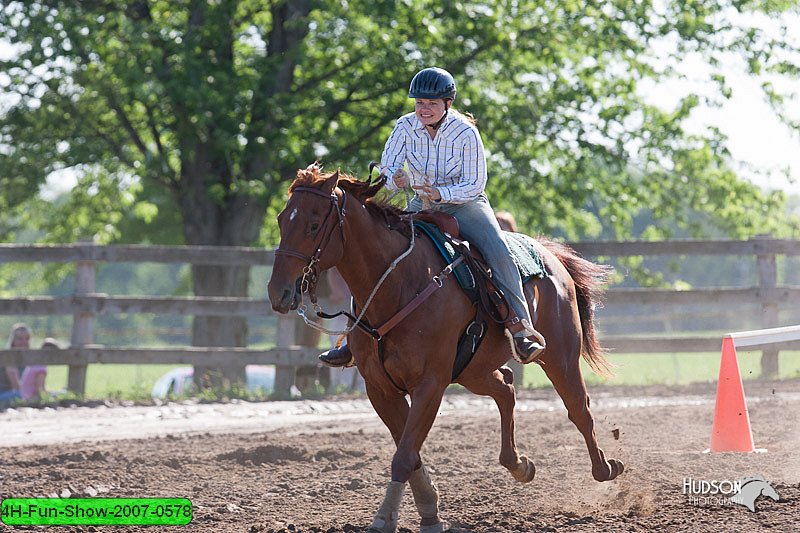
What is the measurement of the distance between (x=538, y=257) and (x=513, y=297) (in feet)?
2.80

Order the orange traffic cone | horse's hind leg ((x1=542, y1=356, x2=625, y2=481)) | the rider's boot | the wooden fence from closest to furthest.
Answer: the rider's boot, horse's hind leg ((x1=542, y1=356, x2=625, y2=481)), the orange traffic cone, the wooden fence

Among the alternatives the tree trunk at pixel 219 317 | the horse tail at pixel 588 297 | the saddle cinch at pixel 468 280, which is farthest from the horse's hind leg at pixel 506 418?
the tree trunk at pixel 219 317

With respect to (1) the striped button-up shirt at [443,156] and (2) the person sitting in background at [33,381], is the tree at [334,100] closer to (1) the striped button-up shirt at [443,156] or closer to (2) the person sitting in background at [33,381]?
(2) the person sitting in background at [33,381]

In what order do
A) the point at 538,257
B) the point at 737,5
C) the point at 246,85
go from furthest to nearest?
the point at 737,5 < the point at 246,85 < the point at 538,257

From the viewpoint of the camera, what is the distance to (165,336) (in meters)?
46.3

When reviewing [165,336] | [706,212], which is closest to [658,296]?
[706,212]

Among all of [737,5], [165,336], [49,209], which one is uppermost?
[737,5]

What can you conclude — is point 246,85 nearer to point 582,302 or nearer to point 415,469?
point 582,302

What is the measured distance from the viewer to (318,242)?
17.9 feet

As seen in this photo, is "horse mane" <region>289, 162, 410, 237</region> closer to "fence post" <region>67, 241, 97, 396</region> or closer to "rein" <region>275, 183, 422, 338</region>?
"rein" <region>275, 183, 422, 338</region>

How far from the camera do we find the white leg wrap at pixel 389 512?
539 cm

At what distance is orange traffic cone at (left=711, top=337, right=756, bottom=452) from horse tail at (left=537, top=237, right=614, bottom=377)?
3.29 ft

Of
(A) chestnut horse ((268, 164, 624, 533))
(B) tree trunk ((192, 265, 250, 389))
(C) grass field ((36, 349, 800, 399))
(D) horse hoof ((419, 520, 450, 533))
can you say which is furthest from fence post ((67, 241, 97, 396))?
(D) horse hoof ((419, 520, 450, 533))

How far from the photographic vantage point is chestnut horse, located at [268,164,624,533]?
17.8 ft
